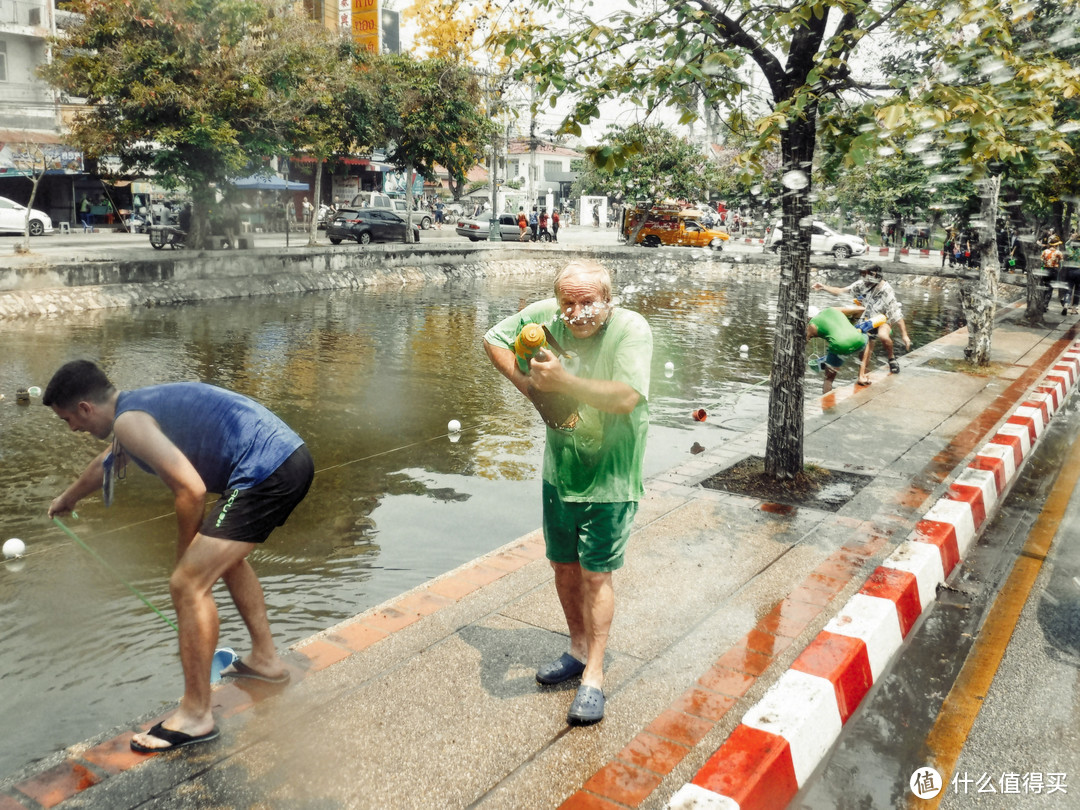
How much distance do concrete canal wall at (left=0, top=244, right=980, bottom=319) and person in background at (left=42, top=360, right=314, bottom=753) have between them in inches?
578

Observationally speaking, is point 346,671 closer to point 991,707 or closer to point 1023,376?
point 991,707

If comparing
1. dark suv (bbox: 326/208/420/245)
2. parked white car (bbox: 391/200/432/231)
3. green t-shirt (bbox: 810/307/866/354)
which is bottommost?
green t-shirt (bbox: 810/307/866/354)

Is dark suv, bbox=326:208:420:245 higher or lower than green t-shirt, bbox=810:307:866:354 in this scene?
higher

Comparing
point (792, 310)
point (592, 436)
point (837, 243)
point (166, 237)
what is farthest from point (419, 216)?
point (592, 436)

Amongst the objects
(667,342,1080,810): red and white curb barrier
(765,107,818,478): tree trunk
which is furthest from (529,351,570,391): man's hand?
(765,107,818,478): tree trunk

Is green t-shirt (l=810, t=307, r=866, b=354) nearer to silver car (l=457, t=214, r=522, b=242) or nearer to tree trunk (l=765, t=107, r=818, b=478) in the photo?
tree trunk (l=765, t=107, r=818, b=478)

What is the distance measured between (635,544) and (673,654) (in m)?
1.32

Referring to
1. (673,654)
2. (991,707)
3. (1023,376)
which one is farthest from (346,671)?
(1023,376)

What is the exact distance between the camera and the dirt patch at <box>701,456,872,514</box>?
20.1 feet

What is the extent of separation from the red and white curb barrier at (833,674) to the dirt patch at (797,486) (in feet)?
2.12

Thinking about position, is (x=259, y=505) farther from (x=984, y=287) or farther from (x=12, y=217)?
(x=12, y=217)

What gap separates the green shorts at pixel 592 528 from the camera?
3.35 metres

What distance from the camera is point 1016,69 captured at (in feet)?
17.5

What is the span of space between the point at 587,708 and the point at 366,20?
38.1 meters
